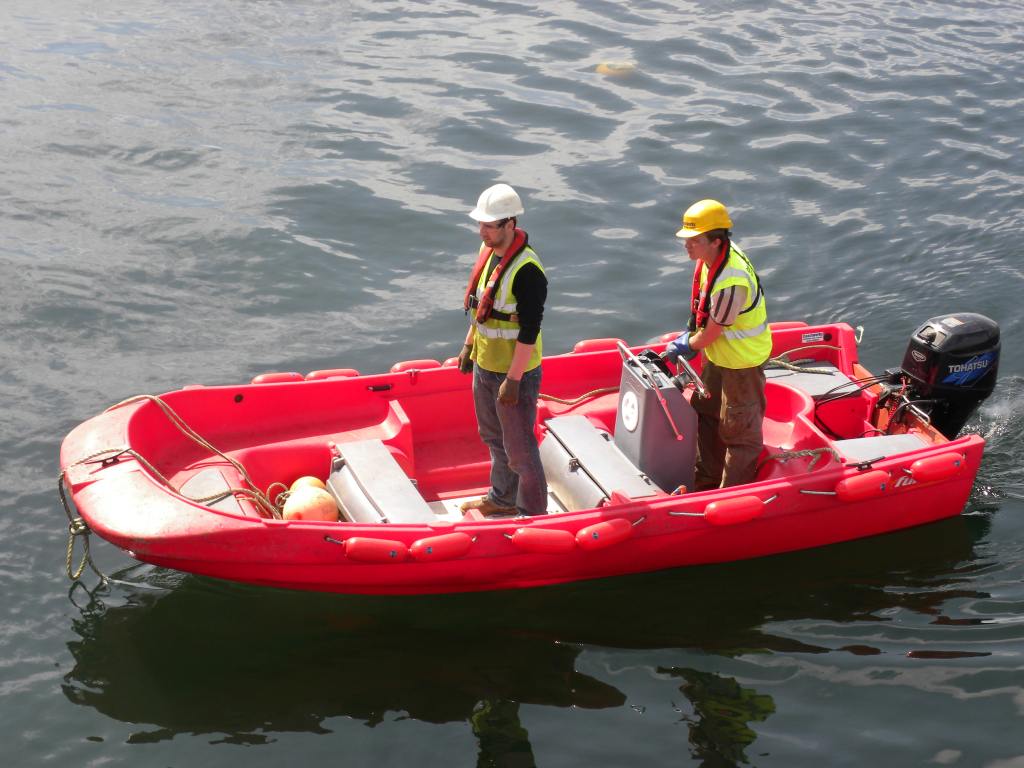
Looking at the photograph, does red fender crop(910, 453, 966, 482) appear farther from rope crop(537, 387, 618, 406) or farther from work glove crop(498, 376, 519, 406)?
work glove crop(498, 376, 519, 406)

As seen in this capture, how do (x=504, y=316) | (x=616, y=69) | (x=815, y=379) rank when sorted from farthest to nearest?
1. (x=616, y=69)
2. (x=815, y=379)
3. (x=504, y=316)

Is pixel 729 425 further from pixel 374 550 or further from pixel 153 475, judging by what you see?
pixel 153 475

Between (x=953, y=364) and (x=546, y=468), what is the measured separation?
108 inches

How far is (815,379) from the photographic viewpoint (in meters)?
8.21

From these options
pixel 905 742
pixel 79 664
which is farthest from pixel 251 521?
pixel 905 742

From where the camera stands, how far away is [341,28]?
1664 centimetres

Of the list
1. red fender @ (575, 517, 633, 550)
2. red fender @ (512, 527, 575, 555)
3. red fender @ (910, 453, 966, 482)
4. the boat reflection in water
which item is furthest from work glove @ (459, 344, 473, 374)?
red fender @ (910, 453, 966, 482)

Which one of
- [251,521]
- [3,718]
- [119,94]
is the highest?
[119,94]

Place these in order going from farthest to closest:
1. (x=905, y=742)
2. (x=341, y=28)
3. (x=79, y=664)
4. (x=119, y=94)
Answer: (x=341, y=28)
(x=119, y=94)
(x=79, y=664)
(x=905, y=742)

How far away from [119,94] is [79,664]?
952cm

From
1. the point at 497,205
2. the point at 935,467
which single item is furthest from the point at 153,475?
the point at 935,467

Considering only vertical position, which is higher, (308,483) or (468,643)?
(308,483)

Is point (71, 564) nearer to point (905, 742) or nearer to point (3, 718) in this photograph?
point (3, 718)

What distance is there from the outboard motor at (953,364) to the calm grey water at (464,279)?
797 millimetres
